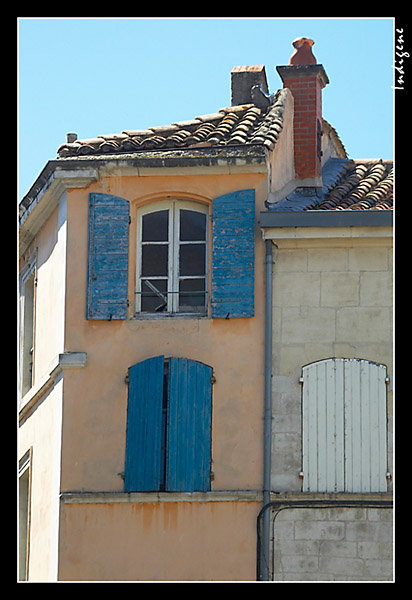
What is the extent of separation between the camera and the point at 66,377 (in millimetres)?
17266

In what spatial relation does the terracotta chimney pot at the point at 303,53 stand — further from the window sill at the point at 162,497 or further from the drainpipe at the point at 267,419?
the window sill at the point at 162,497

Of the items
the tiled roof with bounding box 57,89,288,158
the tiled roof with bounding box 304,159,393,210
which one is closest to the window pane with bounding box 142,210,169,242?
the tiled roof with bounding box 57,89,288,158

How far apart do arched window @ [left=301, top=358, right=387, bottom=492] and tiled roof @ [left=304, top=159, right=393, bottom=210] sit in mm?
2270

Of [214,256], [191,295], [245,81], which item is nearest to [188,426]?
[191,295]

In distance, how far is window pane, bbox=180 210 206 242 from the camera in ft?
57.4

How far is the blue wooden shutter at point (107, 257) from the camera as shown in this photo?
17.3 meters

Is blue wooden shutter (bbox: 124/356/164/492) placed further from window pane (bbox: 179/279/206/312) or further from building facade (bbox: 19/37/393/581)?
window pane (bbox: 179/279/206/312)

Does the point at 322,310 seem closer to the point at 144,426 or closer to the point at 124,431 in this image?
the point at 144,426

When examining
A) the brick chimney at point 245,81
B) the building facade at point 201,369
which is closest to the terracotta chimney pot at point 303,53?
the brick chimney at point 245,81

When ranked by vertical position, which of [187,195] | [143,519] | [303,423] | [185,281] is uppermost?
[187,195]

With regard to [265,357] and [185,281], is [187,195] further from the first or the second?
[265,357]
